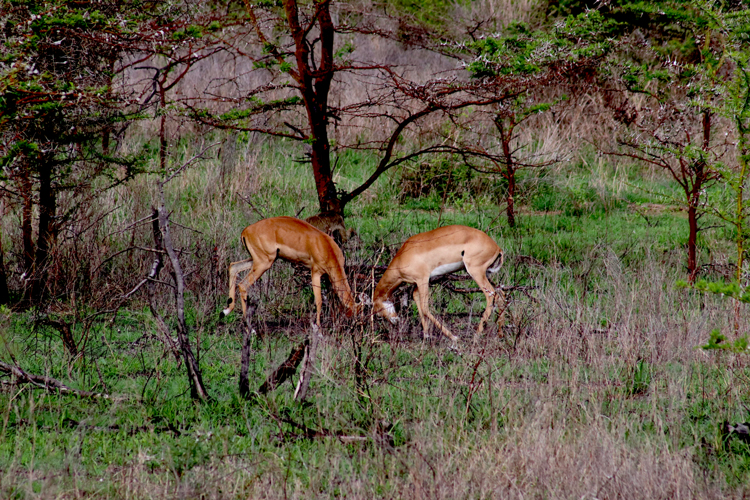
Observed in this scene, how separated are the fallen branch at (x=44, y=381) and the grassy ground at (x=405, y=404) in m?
0.07

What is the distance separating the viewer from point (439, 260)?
686 cm

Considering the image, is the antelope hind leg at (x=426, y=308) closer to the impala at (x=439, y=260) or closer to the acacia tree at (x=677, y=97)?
the impala at (x=439, y=260)

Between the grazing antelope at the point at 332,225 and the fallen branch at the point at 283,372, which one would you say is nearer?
the fallen branch at the point at 283,372

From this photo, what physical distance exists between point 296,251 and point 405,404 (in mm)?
2610

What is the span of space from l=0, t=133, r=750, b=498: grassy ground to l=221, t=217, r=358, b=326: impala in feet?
0.92

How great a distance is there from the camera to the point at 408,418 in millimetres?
4473

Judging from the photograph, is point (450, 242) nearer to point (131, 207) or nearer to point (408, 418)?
point (408, 418)

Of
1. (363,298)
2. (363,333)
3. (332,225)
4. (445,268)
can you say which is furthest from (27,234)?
(445,268)

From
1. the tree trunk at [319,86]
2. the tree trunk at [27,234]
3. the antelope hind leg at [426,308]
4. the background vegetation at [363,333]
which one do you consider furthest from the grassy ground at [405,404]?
the tree trunk at [319,86]

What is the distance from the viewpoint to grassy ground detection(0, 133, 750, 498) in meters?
3.56

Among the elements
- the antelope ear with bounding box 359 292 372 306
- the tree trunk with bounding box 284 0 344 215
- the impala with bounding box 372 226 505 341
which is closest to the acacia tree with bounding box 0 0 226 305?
the tree trunk with bounding box 284 0 344 215

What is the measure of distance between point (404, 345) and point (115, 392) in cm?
226

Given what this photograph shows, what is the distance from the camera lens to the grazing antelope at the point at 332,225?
7.24m

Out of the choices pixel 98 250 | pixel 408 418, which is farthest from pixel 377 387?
pixel 98 250
